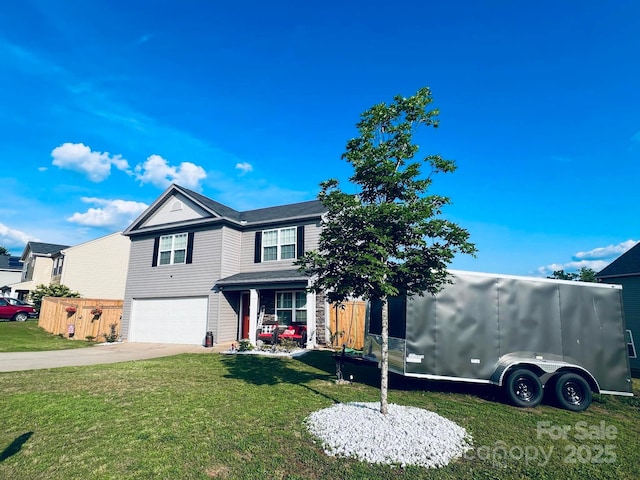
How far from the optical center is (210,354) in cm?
1416

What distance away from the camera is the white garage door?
18.0m

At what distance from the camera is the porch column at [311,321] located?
15586mm

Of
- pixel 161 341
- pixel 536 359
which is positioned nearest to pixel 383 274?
pixel 536 359

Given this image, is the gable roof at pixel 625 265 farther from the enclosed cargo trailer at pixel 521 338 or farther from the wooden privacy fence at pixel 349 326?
the wooden privacy fence at pixel 349 326

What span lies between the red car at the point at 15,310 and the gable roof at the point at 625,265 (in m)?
41.2

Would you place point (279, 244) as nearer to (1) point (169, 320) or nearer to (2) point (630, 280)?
(1) point (169, 320)

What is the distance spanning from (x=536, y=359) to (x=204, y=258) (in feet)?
52.2

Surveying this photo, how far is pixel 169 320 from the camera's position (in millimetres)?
18938

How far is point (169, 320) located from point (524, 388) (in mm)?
17518

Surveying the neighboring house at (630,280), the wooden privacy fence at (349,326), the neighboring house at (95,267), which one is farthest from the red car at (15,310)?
the neighboring house at (630,280)

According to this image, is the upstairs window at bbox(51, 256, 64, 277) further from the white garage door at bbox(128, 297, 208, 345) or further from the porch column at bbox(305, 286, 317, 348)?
the porch column at bbox(305, 286, 317, 348)

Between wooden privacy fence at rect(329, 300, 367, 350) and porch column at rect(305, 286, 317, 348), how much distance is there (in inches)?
32.8

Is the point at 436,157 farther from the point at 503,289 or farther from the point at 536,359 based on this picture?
the point at 536,359

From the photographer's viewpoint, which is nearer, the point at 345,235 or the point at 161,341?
the point at 345,235
